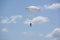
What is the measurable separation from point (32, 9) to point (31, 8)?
92 millimetres

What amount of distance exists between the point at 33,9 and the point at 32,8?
0.35ft

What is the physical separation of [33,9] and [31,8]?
5.8 inches

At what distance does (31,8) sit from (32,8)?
6 cm

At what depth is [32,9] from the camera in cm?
956

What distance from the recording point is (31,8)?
9523mm

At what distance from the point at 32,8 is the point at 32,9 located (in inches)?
2.9

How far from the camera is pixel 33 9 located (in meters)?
9.59

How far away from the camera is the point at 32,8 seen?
9516 mm

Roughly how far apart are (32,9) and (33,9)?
0.21 feet
